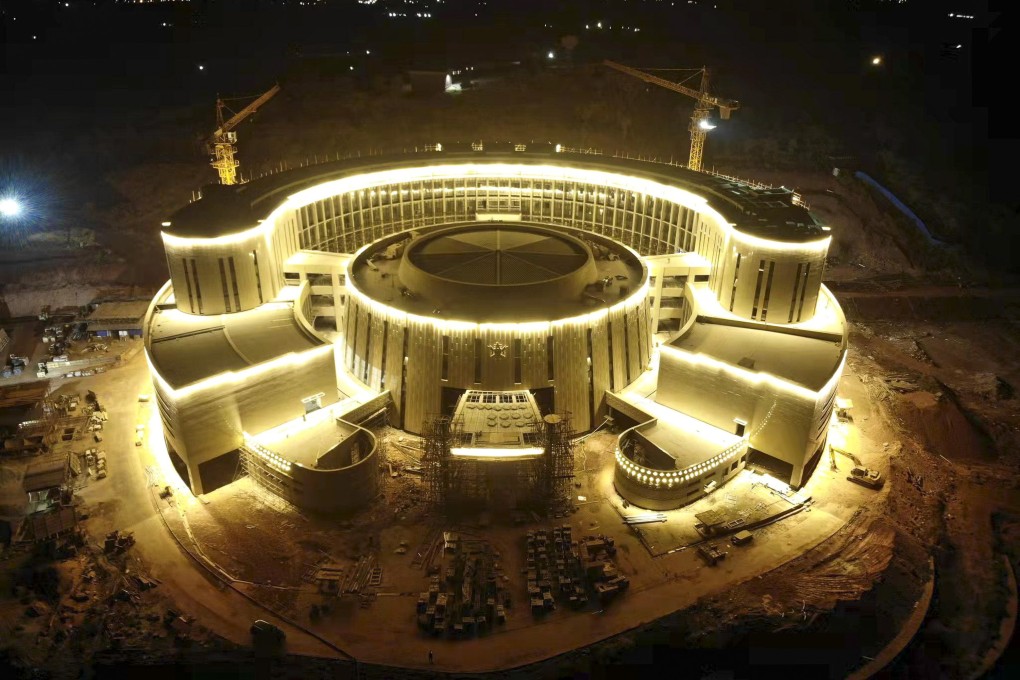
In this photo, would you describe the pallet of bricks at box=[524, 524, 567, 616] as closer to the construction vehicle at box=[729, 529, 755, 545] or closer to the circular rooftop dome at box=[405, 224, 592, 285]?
the construction vehicle at box=[729, 529, 755, 545]

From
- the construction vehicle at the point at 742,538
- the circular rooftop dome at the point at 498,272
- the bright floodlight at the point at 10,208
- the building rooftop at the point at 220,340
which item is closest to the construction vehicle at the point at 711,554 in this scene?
the construction vehicle at the point at 742,538

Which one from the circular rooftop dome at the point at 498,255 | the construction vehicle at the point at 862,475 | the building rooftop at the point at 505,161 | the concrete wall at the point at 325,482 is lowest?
the construction vehicle at the point at 862,475

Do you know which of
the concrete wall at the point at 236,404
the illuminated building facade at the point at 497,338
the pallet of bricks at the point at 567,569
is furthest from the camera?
the illuminated building facade at the point at 497,338

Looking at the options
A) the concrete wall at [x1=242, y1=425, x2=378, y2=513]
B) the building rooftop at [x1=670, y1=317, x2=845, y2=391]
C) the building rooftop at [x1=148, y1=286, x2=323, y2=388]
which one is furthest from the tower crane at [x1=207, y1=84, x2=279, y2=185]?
the building rooftop at [x1=670, y1=317, x2=845, y2=391]

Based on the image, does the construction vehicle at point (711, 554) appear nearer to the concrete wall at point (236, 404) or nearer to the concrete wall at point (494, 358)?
the concrete wall at point (494, 358)

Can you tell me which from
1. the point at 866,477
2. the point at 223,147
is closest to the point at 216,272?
the point at 223,147
